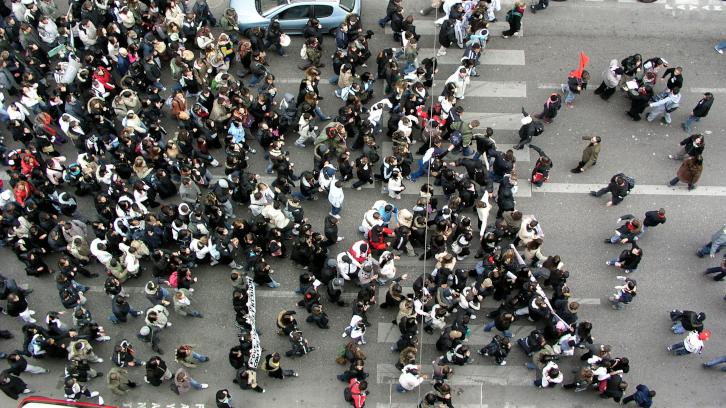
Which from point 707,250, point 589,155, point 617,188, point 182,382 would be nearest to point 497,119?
point 589,155

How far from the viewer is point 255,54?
631 inches

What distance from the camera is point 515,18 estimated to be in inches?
670

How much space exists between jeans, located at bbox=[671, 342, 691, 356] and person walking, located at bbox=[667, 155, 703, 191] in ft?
14.5

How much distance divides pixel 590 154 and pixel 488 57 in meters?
4.53

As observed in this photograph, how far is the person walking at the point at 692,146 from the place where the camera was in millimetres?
14391

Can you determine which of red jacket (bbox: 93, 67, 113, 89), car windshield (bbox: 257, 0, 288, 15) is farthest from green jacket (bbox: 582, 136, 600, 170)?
red jacket (bbox: 93, 67, 113, 89)

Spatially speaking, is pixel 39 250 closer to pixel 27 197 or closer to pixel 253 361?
pixel 27 197

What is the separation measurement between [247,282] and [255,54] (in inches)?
262

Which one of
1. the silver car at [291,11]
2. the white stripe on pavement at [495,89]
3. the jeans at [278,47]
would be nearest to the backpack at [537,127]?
the white stripe on pavement at [495,89]

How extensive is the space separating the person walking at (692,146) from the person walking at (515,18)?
558cm

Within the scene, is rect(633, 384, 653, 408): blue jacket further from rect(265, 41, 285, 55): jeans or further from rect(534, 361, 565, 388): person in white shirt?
rect(265, 41, 285, 55): jeans

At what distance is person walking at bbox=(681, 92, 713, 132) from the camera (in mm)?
14945

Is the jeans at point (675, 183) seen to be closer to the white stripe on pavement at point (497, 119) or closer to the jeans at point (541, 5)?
the white stripe on pavement at point (497, 119)

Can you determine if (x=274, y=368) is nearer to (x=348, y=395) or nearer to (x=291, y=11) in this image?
(x=348, y=395)
